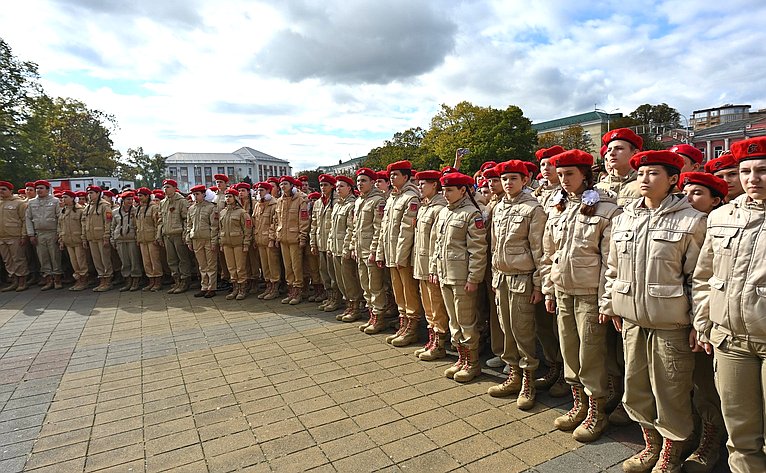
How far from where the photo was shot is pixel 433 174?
5324mm

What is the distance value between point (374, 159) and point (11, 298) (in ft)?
168

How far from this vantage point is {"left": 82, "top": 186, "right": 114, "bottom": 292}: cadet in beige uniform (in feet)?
32.6

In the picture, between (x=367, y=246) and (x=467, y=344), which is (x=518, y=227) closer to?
(x=467, y=344)

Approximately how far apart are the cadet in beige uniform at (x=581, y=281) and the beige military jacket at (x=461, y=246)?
0.95 meters

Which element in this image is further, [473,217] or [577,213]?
[473,217]

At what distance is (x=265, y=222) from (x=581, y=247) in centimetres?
635

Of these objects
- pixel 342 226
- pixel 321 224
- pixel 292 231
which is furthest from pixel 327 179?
pixel 292 231

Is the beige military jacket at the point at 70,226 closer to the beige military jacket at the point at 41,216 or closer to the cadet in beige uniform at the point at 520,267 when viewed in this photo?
the beige military jacket at the point at 41,216

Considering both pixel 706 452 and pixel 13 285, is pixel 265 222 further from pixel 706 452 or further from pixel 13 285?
pixel 706 452

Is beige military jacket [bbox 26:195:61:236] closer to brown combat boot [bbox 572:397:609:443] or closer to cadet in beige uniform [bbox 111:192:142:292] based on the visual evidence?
cadet in beige uniform [bbox 111:192:142:292]

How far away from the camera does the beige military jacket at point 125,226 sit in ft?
32.5

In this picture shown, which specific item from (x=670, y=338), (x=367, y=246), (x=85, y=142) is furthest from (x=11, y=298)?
(x=85, y=142)

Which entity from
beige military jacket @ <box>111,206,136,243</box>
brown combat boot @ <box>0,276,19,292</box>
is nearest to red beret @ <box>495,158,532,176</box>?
beige military jacket @ <box>111,206,136,243</box>

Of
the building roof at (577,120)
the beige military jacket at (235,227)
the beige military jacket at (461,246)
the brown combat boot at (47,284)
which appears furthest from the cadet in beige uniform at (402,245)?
the building roof at (577,120)
